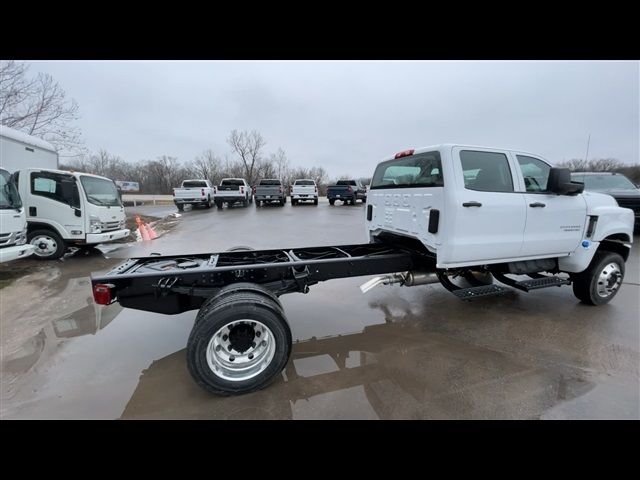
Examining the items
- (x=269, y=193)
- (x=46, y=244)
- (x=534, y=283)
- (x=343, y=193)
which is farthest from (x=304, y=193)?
(x=534, y=283)

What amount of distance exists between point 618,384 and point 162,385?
4.27m

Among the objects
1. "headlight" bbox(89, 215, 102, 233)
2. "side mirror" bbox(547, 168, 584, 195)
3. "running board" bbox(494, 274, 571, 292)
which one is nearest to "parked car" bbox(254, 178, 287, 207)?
"headlight" bbox(89, 215, 102, 233)

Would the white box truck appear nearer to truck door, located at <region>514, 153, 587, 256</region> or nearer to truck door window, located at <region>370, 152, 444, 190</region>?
truck door window, located at <region>370, 152, 444, 190</region>

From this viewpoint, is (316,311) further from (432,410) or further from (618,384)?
(618,384)

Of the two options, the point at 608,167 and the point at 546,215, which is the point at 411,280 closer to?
the point at 546,215

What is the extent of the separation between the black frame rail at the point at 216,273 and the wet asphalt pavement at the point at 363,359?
75 cm

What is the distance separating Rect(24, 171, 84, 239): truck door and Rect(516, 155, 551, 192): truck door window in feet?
30.3

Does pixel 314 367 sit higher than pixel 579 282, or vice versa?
pixel 579 282

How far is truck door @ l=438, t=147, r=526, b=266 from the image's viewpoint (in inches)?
130

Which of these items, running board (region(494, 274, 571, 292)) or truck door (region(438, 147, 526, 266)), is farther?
running board (region(494, 274, 571, 292))
